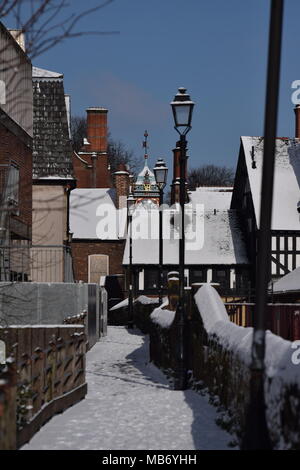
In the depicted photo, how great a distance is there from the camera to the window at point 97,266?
2365 inches

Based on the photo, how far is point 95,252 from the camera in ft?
197

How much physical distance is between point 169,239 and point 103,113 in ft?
62.5

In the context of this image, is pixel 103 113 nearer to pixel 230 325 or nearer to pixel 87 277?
pixel 87 277

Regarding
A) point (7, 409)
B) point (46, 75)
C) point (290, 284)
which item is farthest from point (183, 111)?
point (290, 284)

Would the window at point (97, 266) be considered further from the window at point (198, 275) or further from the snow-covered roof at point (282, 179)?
the snow-covered roof at point (282, 179)

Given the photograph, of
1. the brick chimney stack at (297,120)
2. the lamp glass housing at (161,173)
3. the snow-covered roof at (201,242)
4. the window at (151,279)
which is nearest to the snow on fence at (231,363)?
the lamp glass housing at (161,173)

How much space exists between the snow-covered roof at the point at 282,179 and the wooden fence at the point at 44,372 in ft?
120

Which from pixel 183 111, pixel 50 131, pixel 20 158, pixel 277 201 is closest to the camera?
pixel 183 111

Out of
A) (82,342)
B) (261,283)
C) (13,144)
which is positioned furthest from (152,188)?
(261,283)

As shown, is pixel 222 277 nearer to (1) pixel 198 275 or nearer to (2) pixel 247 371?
(1) pixel 198 275

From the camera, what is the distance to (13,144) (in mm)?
23344

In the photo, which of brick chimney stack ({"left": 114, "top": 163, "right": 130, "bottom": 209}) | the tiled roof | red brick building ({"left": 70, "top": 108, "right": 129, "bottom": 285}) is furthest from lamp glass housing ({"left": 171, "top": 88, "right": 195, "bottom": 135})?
brick chimney stack ({"left": 114, "top": 163, "right": 130, "bottom": 209})

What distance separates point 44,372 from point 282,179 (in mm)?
43665

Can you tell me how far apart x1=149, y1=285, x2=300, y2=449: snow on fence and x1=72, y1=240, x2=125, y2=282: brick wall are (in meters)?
39.0
